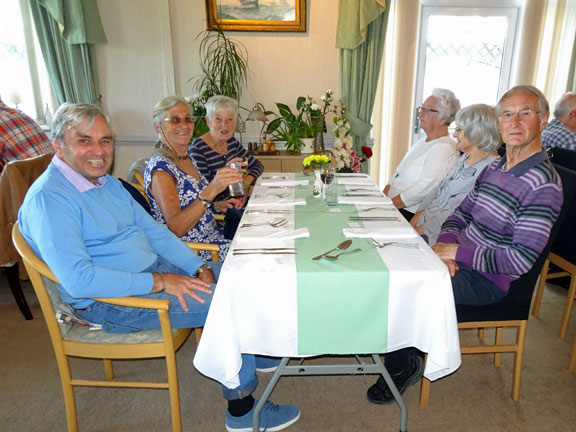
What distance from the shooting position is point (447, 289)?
126 centimetres

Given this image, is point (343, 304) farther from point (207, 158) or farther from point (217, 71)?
point (217, 71)

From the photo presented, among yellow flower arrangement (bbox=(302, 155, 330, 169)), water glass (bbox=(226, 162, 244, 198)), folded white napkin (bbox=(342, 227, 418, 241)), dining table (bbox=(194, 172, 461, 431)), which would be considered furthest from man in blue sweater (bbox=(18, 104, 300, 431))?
yellow flower arrangement (bbox=(302, 155, 330, 169))

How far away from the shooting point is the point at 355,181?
101 inches

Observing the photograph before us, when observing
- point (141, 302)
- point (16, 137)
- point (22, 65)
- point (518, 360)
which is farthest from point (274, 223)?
point (22, 65)

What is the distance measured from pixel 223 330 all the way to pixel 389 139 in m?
3.55

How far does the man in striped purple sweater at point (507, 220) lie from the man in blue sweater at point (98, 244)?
0.80 m

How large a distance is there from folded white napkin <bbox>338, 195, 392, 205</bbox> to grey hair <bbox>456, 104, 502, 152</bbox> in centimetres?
51

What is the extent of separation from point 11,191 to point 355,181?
6.50 feet

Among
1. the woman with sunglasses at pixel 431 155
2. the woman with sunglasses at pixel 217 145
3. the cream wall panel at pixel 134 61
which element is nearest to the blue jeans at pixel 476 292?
the woman with sunglasses at pixel 431 155

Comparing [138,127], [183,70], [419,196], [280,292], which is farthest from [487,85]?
[280,292]

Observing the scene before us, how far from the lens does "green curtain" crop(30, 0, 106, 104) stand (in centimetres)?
374

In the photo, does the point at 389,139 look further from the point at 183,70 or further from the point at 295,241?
the point at 295,241

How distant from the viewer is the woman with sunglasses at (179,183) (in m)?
1.92

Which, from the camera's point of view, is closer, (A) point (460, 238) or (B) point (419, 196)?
(A) point (460, 238)
